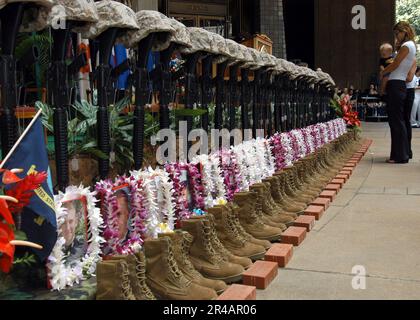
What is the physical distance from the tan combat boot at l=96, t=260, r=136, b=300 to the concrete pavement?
80 centimetres

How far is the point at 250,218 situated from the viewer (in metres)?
3.55

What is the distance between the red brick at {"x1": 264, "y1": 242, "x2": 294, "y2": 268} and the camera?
3102 mm

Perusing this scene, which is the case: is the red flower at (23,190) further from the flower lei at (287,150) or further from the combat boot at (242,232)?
the flower lei at (287,150)

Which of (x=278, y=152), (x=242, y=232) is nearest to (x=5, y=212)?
(x=242, y=232)

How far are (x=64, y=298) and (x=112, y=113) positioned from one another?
1679 mm

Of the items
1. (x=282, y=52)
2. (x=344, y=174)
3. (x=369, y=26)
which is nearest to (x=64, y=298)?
(x=344, y=174)

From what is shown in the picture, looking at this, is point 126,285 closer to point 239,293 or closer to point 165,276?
point 165,276

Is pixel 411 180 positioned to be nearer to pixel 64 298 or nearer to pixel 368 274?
pixel 368 274

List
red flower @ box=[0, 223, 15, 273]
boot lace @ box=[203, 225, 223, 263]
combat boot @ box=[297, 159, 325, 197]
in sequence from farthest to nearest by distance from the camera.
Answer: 1. combat boot @ box=[297, 159, 325, 197]
2. boot lace @ box=[203, 225, 223, 263]
3. red flower @ box=[0, 223, 15, 273]

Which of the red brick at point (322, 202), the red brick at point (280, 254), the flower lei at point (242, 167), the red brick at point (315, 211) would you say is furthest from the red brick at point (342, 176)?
the red brick at point (280, 254)

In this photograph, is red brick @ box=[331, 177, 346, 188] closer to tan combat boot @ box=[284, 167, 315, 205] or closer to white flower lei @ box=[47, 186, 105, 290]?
tan combat boot @ box=[284, 167, 315, 205]

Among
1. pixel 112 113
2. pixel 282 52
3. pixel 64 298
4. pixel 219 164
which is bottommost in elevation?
pixel 64 298

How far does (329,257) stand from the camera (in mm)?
3254

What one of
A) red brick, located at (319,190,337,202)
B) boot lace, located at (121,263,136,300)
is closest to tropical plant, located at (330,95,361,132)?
red brick, located at (319,190,337,202)
